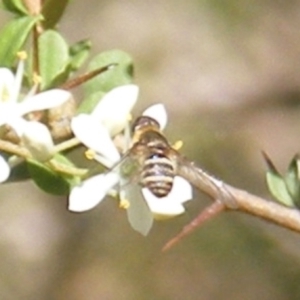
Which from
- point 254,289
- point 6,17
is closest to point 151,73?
point 6,17

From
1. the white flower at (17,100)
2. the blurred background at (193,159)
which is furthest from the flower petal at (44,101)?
the blurred background at (193,159)

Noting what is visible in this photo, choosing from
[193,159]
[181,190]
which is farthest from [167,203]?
[193,159]

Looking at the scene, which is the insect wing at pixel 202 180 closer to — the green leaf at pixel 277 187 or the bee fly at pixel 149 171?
the bee fly at pixel 149 171

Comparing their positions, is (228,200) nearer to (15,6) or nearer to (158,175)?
(158,175)

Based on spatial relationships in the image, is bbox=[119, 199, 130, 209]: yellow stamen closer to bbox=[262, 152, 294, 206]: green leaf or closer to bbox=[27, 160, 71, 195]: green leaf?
bbox=[27, 160, 71, 195]: green leaf

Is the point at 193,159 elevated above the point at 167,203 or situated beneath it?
situated beneath

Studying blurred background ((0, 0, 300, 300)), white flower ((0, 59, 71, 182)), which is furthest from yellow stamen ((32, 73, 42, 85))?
blurred background ((0, 0, 300, 300))
